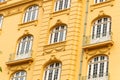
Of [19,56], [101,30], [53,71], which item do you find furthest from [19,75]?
[101,30]

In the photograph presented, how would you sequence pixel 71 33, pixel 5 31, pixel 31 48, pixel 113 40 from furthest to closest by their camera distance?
1. pixel 5 31
2. pixel 31 48
3. pixel 71 33
4. pixel 113 40

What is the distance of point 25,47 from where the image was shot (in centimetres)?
3319

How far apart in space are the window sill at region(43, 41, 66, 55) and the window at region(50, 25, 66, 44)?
693mm

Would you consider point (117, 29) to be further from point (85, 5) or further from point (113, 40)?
point (85, 5)

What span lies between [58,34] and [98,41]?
4372 mm

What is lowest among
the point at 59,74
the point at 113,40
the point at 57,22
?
the point at 59,74

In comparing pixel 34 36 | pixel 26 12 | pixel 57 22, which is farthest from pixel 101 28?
pixel 26 12

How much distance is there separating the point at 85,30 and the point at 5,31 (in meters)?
9.27

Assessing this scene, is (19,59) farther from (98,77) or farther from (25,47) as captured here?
(98,77)

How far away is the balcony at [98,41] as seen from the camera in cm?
2786

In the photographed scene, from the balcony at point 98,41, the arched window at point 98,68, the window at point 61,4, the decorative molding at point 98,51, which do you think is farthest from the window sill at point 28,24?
the arched window at point 98,68

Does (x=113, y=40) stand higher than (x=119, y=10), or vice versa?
(x=119, y=10)

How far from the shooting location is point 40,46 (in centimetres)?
3147

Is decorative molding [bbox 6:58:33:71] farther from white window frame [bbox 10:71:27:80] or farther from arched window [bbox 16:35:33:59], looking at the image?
arched window [bbox 16:35:33:59]
